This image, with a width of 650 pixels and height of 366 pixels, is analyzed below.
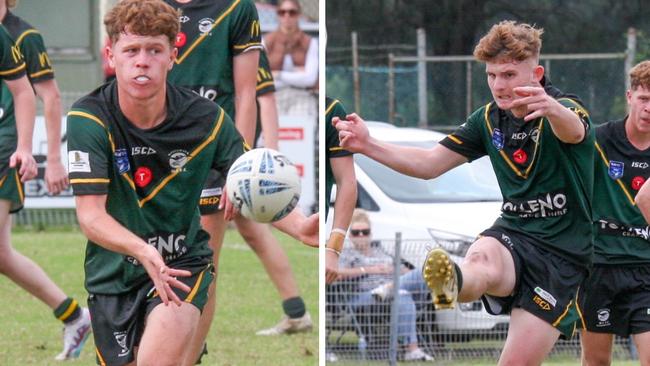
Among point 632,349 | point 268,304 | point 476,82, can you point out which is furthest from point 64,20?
point 632,349

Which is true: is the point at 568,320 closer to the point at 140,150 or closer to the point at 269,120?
the point at 140,150

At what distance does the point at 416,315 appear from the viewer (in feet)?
34.3

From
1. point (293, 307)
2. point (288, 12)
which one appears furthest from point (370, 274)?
point (288, 12)

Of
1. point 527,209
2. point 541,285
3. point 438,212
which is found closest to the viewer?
point 541,285

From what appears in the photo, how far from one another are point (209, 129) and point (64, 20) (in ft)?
41.4

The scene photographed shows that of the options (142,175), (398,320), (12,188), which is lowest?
(398,320)

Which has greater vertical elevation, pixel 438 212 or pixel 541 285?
pixel 541 285

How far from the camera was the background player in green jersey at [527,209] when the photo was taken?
233 inches

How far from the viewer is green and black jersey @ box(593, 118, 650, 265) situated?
23.5 ft

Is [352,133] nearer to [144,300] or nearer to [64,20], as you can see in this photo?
[144,300]

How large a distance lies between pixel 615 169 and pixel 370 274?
3598mm

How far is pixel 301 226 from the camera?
5617mm

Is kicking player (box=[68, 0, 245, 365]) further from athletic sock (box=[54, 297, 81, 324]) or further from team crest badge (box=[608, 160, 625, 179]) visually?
athletic sock (box=[54, 297, 81, 324])

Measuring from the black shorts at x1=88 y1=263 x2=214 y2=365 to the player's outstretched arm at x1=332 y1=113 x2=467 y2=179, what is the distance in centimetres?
96
